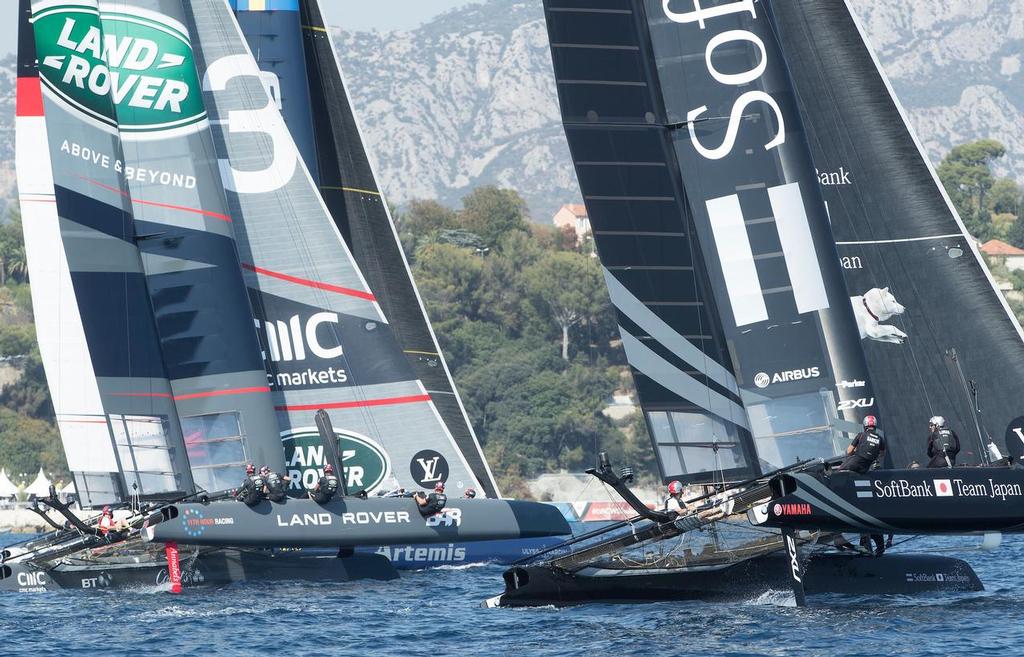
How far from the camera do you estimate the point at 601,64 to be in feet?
57.7

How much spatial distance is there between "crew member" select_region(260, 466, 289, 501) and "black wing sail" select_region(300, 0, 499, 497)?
17.5ft

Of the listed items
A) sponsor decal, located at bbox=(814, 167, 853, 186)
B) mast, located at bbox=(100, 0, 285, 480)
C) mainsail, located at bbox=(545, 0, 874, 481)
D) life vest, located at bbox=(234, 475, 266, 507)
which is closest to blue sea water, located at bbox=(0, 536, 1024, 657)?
life vest, located at bbox=(234, 475, 266, 507)

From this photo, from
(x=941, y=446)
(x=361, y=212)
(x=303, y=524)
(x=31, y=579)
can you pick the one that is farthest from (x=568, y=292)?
(x=941, y=446)

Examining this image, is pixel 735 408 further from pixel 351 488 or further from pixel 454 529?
pixel 351 488

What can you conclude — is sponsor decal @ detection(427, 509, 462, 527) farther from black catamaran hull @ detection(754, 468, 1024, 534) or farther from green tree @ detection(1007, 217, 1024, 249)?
green tree @ detection(1007, 217, 1024, 249)

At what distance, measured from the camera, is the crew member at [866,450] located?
49.1 feet

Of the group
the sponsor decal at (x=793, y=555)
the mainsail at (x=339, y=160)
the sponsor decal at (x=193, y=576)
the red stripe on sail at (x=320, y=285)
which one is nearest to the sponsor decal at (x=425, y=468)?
the red stripe on sail at (x=320, y=285)

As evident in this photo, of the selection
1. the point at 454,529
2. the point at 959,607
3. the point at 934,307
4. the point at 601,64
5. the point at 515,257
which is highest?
the point at 515,257

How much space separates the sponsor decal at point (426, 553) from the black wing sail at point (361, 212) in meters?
1.80

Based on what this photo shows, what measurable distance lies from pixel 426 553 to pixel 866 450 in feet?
32.3

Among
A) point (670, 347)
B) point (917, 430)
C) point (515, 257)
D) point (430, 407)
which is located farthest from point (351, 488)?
point (515, 257)

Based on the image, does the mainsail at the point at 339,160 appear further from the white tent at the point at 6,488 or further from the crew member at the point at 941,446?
the white tent at the point at 6,488

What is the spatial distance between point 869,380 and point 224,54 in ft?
32.8

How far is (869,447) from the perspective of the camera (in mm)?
14977
